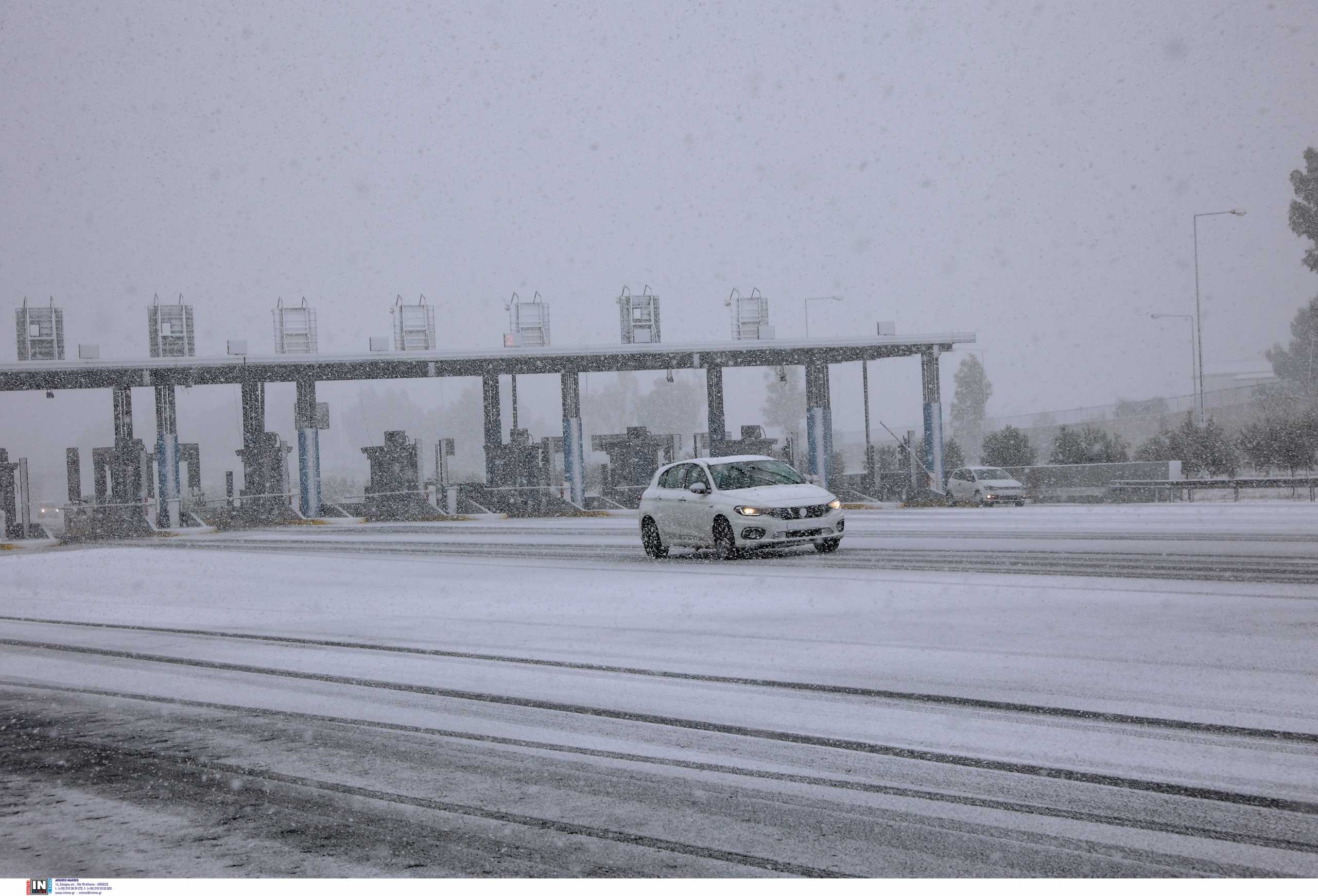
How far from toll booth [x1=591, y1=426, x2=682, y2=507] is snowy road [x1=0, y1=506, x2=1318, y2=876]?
3327 cm

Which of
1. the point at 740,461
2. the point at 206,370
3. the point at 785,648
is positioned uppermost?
the point at 206,370

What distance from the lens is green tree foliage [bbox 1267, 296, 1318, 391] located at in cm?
9062

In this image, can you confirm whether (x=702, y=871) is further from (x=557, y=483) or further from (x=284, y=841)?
(x=557, y=483)

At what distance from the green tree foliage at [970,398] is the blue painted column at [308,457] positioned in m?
72.3

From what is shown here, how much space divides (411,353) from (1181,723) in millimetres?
43584

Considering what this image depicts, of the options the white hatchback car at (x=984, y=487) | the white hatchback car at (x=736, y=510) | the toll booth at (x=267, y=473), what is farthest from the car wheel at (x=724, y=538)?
the toll booth at (x=267, y=473)

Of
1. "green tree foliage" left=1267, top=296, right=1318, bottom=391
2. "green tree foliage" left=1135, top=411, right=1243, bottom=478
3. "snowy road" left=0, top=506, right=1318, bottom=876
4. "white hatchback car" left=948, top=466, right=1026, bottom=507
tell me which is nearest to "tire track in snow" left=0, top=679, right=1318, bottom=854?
"snowy road" left=0, top=506, right=1318, bottom=876

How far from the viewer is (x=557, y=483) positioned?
5131cm

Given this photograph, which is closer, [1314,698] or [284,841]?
[284,841]

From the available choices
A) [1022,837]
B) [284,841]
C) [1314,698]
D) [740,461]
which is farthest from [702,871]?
[740,461]

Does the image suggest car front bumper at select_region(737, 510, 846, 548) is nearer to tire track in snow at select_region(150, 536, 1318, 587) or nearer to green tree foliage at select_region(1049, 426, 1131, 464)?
tire track in snow at select_region(150, 536, 1318, 587)

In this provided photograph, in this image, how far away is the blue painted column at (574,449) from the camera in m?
47.1

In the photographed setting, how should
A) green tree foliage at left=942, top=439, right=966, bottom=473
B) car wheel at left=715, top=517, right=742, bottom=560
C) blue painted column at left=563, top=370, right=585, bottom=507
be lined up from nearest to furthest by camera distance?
car wheel at left=715, top=517, right=742, bottom=560 < blue painted column at left=563, top=370, right=585, bottom=507 < green tree foliage at left=942, top=439, right=966, bottom=473

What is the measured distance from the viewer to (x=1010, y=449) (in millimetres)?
51500
